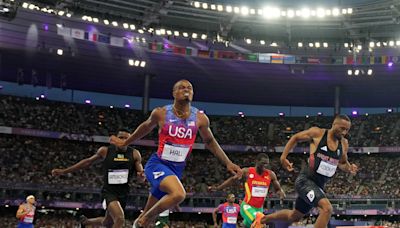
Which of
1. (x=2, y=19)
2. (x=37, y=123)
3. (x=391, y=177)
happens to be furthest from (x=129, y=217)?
(x=391, y=177)

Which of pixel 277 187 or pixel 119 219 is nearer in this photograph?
pixel 119 219

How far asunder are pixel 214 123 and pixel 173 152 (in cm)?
3891

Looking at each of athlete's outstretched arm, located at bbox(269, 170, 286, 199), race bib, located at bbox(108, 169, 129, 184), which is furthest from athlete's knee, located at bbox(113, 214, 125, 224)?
athlete's outstretched arm, located at bbox(269, 170, 286, 199)

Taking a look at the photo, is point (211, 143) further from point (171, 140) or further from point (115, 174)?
point (115, 174)

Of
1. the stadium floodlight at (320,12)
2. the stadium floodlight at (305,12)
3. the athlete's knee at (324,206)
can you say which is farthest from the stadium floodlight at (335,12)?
the athlete's knee at (324,206)

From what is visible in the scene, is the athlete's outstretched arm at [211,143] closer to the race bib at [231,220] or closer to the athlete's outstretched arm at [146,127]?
the athlete's outstretched arm at [146,127]

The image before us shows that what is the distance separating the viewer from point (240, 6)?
33969mm

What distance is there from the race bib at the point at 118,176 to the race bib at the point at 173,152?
10.4ft

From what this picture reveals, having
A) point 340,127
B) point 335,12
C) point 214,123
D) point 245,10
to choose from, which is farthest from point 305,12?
point 340,127

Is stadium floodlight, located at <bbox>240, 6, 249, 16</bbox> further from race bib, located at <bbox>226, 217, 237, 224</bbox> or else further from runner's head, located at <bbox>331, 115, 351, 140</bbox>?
runner's head, located at <bbox>331, 115, 351, 140</bbox>

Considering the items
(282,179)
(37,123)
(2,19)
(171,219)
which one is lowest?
(171,219)

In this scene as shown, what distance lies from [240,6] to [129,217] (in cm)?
1743

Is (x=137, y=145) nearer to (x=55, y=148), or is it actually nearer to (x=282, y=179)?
(x=55, y=148)

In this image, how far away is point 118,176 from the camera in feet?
34.7
